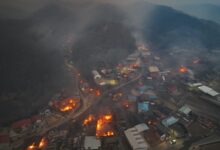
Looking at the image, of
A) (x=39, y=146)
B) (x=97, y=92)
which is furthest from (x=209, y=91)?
(x=39, y=146)

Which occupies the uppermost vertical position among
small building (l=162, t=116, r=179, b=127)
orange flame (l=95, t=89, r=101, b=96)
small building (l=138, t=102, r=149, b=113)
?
orange flame (l=95, t=89, r=101, b=96)

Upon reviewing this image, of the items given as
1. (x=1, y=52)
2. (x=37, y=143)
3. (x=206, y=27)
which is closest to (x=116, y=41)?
(x=1, y=52)

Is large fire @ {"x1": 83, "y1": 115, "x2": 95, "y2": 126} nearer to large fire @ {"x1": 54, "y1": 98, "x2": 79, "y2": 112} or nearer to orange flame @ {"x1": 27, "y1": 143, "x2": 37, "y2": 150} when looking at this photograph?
large fire @ {"x1": 54, "y1": 98, "x2": 79, "y2": 112}

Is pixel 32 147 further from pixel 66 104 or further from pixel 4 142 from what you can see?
pixel 66 104

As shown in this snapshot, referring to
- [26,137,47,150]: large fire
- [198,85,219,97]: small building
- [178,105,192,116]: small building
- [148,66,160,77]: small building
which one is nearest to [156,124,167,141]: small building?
[178,105,192,116]: small building

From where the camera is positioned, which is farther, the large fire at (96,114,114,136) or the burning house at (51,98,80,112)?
the burning house at (51,98,80,112)

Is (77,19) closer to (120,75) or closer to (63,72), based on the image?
(63,72)
